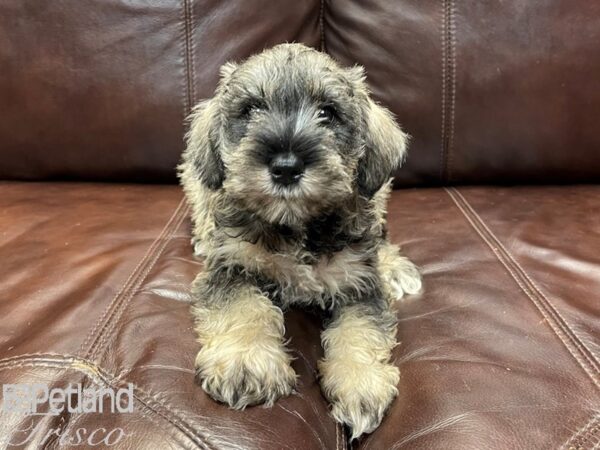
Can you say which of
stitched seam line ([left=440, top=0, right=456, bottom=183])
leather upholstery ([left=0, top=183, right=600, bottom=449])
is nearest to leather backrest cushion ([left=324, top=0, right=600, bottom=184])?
stitched seam line ([left=440, top=0, right=456, bottom=183])

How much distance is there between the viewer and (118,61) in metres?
2.21

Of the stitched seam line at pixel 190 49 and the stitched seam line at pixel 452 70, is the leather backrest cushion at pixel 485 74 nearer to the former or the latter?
the stitched seam line at pixel 452 70

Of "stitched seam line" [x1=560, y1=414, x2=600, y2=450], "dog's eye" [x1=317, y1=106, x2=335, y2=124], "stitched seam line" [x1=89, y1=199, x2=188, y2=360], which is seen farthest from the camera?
"dog's eye" [x1=317, y1=106, x2=335, y2=124]

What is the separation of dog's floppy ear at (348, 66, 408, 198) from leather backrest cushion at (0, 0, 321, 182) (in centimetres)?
65

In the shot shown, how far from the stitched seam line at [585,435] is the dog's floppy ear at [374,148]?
0.81 m

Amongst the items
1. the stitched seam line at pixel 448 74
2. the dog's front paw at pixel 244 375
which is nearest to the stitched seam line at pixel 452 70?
the stitched seam line at pixel 448 74

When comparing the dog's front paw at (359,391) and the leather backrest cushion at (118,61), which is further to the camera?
the leather backrest cushion at (118,61)

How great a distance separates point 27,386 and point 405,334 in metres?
0.87

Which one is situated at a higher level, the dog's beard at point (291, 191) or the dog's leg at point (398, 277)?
the dog's beard at point (291, 191)

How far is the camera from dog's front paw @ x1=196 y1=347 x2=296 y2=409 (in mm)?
1184

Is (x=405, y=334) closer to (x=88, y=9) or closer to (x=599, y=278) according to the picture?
(x=599, y=278)

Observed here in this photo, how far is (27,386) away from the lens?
3.80 feet

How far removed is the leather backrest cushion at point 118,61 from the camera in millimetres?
2186

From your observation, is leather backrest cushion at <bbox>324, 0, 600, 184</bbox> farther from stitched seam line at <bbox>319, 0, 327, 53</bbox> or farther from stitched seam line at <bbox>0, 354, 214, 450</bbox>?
stitched seam line at <bbox>0, 354, 214, 450</bbox>
